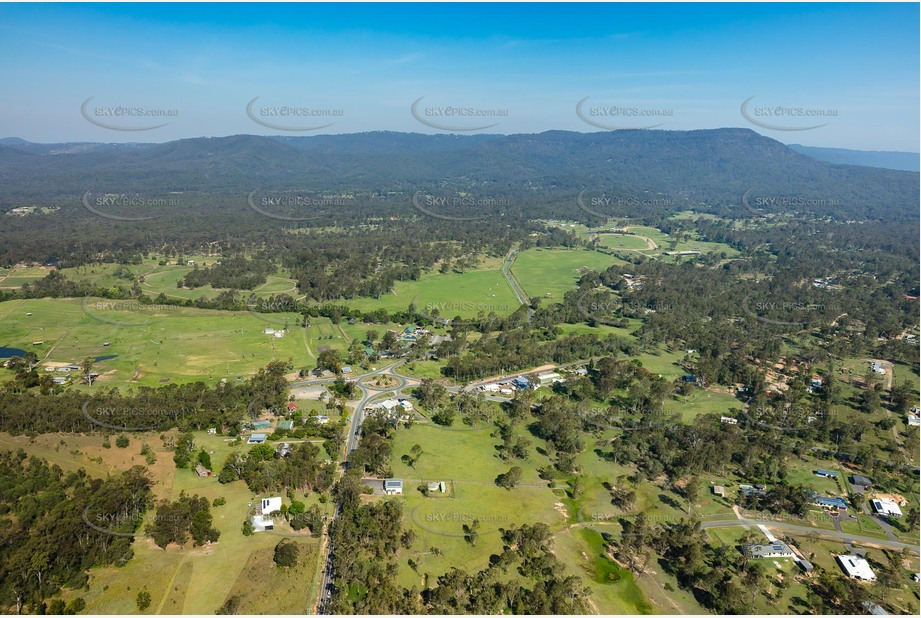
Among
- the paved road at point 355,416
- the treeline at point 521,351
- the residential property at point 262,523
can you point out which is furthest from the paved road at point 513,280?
the residential property at point 262,523

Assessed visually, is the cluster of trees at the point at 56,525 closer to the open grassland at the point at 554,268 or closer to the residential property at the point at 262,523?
the residential property at the point at 262,523

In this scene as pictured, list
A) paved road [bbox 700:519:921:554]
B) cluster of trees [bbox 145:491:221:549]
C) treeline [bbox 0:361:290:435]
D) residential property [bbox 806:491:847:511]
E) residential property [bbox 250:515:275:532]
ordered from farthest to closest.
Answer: treeline [bbox 0:361:290:435], residential property [bbox 806:491:847:511], paved road [bbox 700:519:921:554], residential property [bbox 250:515:275:532], cluster of trees [bbox 145:491:221:549]

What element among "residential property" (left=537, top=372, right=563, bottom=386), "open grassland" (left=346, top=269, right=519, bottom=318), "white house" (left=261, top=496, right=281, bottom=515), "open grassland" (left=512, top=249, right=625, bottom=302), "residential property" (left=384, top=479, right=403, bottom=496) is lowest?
"open grassland" (left=512, top=249, right=625, bottom=302)

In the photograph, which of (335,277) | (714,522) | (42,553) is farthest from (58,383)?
(714,522)

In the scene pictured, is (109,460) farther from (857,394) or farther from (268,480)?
(857,394)

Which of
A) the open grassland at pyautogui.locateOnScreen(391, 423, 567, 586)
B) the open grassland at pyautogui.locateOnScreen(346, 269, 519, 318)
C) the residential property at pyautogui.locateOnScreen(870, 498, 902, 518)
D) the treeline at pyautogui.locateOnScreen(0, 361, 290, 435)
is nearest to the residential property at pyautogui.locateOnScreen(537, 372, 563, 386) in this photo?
the open grassland at pyautogui.locateOnScreen(391, 423, 567, 586)

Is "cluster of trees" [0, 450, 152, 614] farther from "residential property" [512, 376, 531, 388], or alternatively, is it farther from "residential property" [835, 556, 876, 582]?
A: "residential property" [835, 556, 876, 582]
